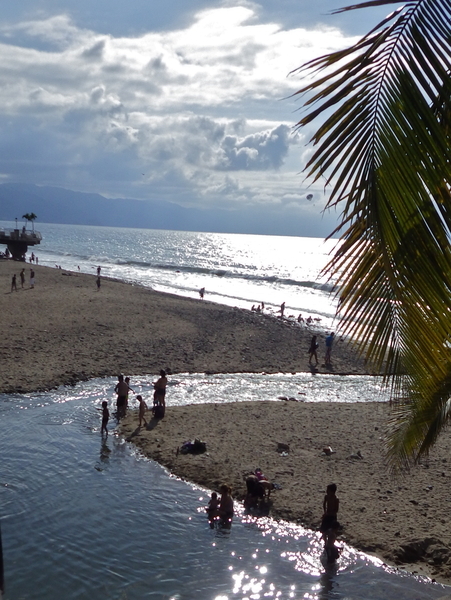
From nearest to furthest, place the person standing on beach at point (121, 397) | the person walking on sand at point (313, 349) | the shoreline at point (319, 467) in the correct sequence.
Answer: the shoreline at point (319, 467)
the person standing on beach at point (121, 397)
the person walking on sand at point (313, 349)

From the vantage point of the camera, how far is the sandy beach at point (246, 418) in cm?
1077

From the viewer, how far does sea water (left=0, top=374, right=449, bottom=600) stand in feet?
28.0

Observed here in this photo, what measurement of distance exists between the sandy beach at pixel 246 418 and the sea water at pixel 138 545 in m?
0.64

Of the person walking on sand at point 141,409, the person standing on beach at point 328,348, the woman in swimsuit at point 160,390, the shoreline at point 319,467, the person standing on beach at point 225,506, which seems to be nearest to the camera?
the shoreline at point 319,467

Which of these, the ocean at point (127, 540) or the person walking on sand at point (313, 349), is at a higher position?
the person walking on sand at point (313, 349)

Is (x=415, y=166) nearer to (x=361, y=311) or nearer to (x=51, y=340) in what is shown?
(x=361, y=311)

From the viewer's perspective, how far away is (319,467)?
13172mm

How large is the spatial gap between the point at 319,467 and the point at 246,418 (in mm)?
3966

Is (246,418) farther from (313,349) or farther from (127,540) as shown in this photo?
(313,349)

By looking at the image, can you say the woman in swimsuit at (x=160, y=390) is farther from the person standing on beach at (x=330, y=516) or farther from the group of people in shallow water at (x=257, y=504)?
the person standing on beach at (x=330, y=516)

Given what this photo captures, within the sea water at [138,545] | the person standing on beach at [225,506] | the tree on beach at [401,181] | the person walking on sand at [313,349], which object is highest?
the tree on beach at [401,181]

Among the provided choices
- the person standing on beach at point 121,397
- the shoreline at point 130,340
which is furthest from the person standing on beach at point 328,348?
the person standing on beach at point 121,397

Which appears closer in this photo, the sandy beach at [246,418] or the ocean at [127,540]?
the ocean at [127,540]

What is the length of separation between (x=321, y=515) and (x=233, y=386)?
1053 centimetres
